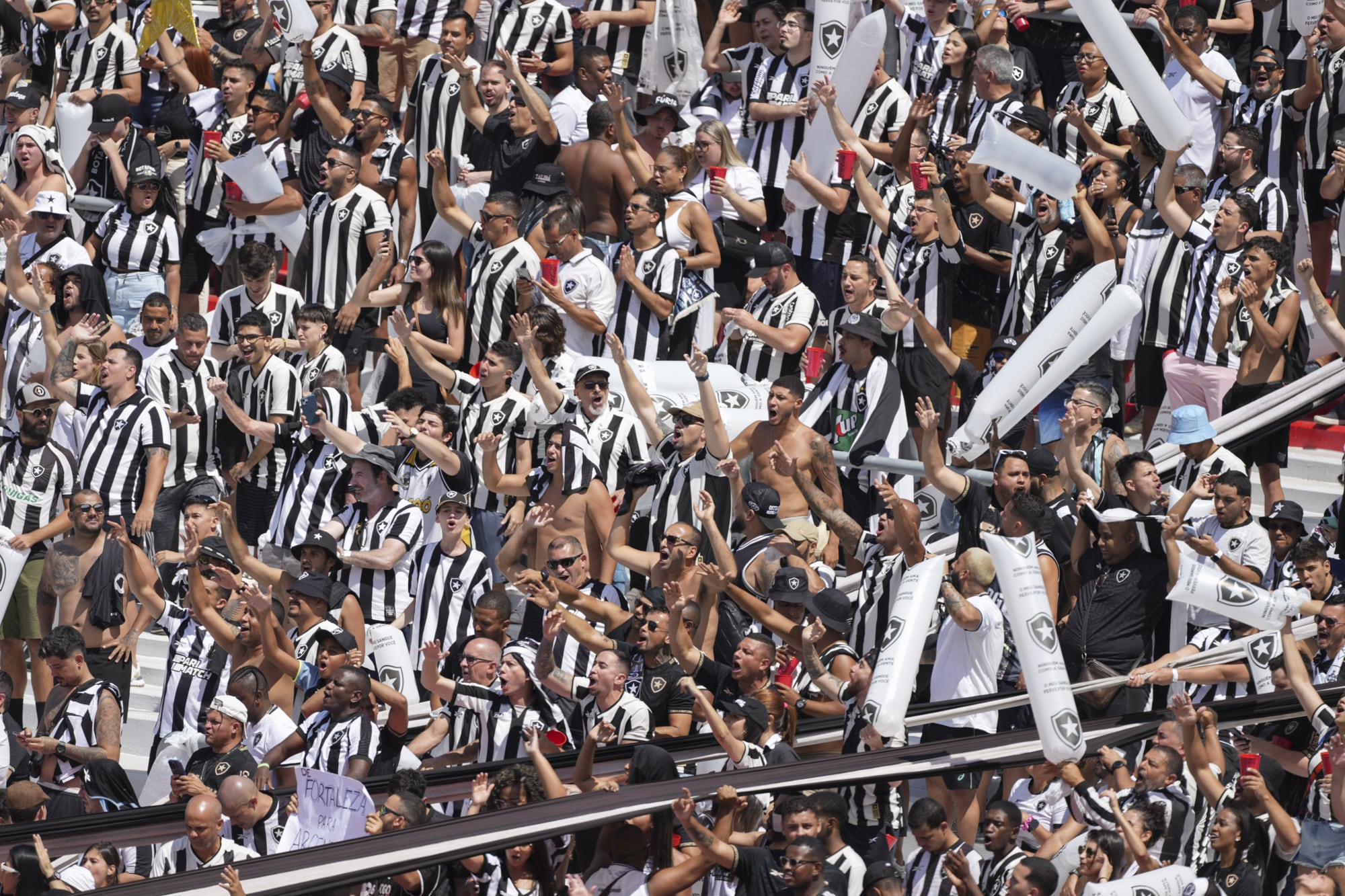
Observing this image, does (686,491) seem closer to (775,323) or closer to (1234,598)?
(775,323)

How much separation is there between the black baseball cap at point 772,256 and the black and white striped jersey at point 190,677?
3328 millimetres

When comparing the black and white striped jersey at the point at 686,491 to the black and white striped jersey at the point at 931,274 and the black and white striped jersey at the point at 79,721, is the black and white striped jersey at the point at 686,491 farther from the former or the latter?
the black and white striped jersey at the point at 79,721

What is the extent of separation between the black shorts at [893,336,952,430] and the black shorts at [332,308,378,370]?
9.50ft

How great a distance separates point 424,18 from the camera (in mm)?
14883

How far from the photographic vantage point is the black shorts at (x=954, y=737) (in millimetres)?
9672

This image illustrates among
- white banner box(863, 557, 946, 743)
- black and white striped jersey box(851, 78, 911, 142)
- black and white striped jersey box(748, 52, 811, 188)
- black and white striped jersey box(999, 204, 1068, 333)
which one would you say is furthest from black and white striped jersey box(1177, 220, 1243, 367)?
white banner box(863, 557, 946, 743)

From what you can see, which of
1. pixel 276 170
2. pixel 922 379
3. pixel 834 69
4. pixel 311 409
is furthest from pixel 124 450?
pixel 834 69

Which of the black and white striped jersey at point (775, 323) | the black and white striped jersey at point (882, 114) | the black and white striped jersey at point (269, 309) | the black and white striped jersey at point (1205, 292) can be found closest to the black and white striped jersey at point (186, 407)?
the black and white striped jersey at point (269, 309)

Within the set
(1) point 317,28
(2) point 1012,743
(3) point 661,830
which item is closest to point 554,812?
(3) point 661,830

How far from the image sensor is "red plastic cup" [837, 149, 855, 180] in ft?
42.8

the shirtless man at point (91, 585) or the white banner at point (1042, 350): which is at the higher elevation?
the white banner at point (1042, 350)

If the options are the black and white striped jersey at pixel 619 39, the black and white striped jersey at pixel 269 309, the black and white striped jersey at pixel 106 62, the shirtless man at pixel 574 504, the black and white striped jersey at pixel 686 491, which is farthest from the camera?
the black and white striped jersey at pixel 106 62

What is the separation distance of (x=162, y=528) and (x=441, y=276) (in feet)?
6.42

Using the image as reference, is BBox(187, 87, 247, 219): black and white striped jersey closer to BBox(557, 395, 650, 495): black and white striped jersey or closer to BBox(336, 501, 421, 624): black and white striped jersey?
BBox(336, 501, 421, 624): black and white striped jersey
